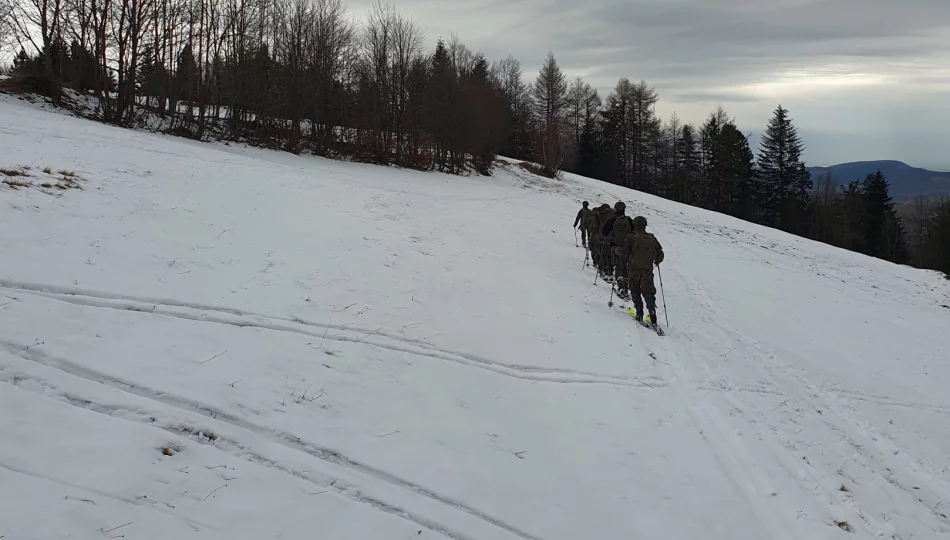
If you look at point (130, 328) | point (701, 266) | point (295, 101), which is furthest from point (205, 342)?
point (295, 101)

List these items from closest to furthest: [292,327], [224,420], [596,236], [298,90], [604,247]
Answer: [224,420] → [292,327] → [604,247] → [596,236] → [298,90]

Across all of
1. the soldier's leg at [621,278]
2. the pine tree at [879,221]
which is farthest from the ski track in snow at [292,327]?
the pine tree at [879,221]

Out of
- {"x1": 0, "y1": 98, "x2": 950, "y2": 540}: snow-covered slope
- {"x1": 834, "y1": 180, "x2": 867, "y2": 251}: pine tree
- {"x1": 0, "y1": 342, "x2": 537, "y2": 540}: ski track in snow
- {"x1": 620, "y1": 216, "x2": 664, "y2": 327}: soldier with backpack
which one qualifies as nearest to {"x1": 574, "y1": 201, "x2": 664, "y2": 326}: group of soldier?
{"x1": 620, "y1": 216, "x2": 664, "y2": 327}: soldier with backpack

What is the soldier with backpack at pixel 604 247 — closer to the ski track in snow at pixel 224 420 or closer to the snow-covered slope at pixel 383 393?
the snow-covered slope at pixel 383 393

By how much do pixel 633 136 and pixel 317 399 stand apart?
62078 mm

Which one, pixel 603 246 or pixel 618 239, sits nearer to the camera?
pixel 618 239

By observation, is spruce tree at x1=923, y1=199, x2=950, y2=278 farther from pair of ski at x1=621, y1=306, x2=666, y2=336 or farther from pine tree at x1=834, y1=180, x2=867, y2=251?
pair of ski at x1=621, y1=306, x2=666, y2=336

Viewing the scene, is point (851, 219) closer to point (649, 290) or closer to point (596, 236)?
point (596, 236)

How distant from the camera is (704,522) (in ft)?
17.5

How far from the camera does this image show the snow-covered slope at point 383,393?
4297 millimetres

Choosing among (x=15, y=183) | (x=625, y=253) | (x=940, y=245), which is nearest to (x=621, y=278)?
(x=625, y=253)

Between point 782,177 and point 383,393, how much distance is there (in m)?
62.5

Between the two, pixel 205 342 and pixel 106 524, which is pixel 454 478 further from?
pixel 205 342

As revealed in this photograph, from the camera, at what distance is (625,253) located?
11953mm
